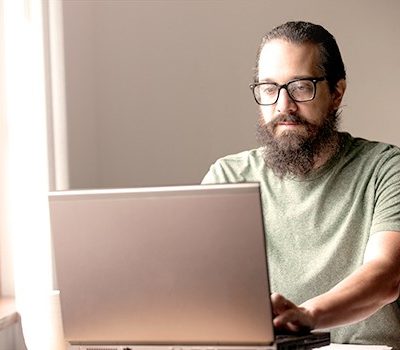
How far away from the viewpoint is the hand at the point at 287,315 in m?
1.67

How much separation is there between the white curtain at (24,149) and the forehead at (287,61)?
79cm

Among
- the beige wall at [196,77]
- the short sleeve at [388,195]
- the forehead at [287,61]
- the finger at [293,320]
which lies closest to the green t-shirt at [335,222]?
the short sleeve at [388,195]

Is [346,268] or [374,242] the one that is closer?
[374,242]

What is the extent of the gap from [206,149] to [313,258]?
4.06 feet

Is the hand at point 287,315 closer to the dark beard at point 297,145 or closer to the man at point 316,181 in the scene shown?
the man at point 316,181

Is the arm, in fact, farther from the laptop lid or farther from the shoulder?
the shoulder

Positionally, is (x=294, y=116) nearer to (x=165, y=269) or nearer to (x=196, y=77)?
(x=165, y=269)

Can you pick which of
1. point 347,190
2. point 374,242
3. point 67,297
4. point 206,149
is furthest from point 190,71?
point 67,297

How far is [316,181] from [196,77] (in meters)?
1.16

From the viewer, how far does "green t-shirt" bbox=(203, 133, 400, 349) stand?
7.75 ft

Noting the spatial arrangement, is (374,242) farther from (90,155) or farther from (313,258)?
(90,155)

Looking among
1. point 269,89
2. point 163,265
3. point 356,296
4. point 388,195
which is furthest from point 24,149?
point 163,265

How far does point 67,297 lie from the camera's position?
5.59ft

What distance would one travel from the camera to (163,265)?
1612 millimetres
